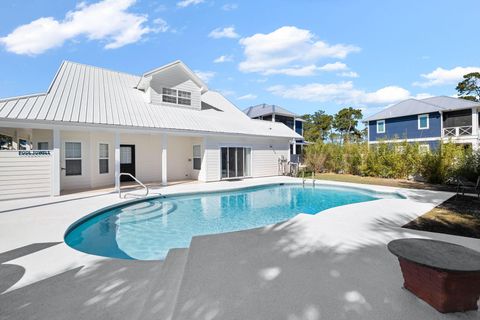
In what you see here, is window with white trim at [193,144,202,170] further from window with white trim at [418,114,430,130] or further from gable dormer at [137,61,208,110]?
window with white trim at [418,114,430,130]

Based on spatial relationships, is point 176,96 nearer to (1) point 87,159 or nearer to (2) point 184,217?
(1) point 87,159

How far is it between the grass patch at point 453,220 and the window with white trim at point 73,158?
12376 millimetres

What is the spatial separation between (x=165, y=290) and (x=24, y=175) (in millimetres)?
8816

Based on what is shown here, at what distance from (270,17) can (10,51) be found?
16900 millimetres

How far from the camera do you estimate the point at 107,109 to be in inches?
420

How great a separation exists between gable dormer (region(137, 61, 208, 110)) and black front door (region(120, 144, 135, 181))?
277cm

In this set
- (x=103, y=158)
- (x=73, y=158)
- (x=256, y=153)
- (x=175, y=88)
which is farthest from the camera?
(x=256, y=153)

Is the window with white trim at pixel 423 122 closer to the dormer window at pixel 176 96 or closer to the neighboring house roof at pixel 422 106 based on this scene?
the neighboring house roof at pixel 422 106

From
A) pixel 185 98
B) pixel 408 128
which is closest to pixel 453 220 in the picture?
pixel 185 98

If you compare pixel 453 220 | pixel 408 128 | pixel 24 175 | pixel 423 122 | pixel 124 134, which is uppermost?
pixel 423 122

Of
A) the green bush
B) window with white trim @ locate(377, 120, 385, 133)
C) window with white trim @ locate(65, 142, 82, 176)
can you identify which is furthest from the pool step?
window with white trim @ locate(377, 120, 385, 133)

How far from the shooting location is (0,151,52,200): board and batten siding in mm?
8117

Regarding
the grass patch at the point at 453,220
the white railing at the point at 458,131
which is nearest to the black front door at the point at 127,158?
the grass patch at the point at 453,220

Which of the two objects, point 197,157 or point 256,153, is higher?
point 256,153
